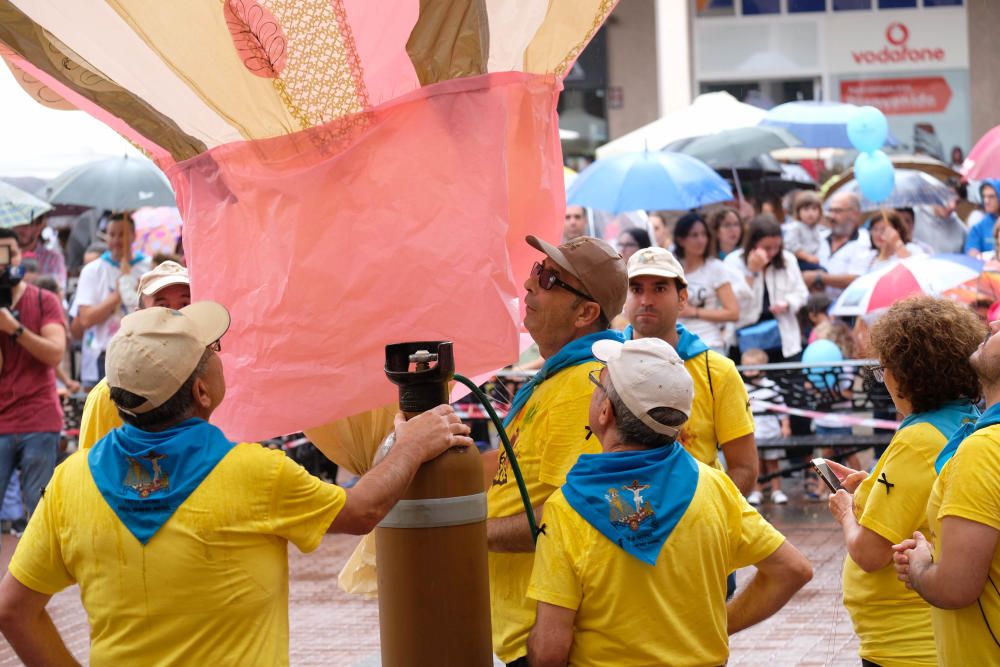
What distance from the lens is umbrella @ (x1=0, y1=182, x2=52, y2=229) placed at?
1147 centimetres

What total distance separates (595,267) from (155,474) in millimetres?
1518

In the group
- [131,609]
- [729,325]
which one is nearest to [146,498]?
[131,609]

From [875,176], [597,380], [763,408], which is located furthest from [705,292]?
[597,380]

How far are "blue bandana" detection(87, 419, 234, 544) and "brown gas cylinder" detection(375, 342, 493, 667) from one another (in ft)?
1.76

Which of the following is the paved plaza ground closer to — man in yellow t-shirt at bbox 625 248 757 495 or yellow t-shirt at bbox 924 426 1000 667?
man in yellow t-shirt at bbox 625 248 757 495

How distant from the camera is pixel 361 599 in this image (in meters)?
8.99

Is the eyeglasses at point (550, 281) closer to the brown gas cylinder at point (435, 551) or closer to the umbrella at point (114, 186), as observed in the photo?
the brown gas cylinder at point (435, 551)

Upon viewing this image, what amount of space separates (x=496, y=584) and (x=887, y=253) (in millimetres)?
8983

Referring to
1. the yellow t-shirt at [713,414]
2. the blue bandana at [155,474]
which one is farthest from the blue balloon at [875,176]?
the blue bandana at [155,474]

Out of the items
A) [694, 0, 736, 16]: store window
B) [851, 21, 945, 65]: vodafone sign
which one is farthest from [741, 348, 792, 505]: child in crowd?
[851, 21, 945, 65]: vodafone sign

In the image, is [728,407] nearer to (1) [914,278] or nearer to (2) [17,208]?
(1) [914,278]

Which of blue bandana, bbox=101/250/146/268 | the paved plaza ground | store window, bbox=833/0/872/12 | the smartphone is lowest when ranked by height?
the paved plaza ground

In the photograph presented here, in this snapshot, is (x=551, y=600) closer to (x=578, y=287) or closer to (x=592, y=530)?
(x=592, y=530)

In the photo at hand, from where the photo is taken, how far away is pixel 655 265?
5.55 m
